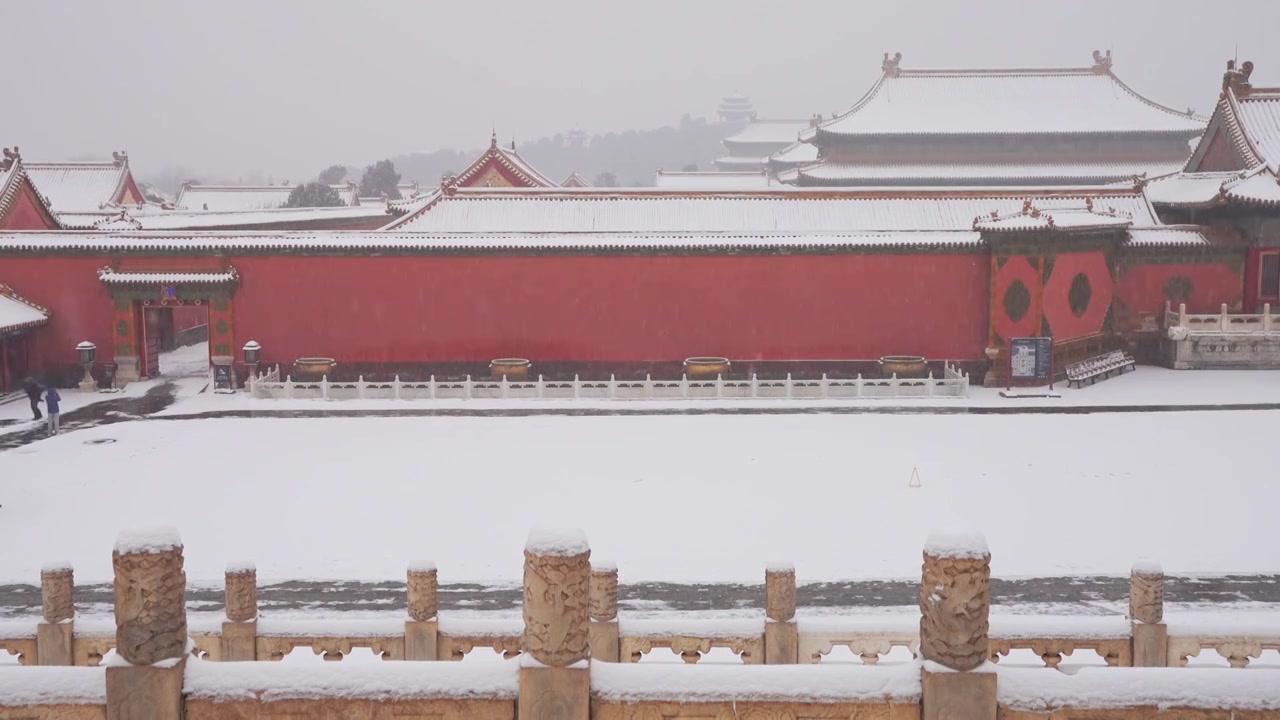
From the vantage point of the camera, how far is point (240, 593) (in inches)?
381

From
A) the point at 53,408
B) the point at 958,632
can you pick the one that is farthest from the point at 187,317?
the point at 958,632

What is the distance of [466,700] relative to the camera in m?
5.90

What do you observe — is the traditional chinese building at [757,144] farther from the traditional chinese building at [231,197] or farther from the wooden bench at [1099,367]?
the wooden bench at [1099,367]

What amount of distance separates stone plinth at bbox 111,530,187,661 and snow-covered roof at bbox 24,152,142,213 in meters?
47.0

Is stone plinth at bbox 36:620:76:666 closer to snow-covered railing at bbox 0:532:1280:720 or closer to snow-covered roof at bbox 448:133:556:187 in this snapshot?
snow-covered railing at bbox 0:532:1280:720

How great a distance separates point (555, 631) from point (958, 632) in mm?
2100

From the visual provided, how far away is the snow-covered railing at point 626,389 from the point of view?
25641mm

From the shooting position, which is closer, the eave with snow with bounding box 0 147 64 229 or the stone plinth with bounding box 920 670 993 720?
the stone plinth with bounding box 920 670 993 720

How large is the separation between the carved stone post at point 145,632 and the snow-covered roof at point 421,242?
2221 centimetres

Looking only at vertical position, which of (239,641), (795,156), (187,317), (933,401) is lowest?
(239,641)

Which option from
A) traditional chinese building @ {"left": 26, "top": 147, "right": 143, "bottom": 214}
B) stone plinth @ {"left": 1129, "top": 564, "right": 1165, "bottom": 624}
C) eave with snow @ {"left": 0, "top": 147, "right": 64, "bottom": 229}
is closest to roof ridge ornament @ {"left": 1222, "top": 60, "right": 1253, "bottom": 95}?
stone plinth @ {"left": 1129, "top": 564, "right": 1165, "bottom": 624}

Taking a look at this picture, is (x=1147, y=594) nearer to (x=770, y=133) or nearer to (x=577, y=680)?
(x=577, y=680)

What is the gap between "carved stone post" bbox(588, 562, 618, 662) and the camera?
9.53 meters

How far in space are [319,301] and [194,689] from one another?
75.1 ft
